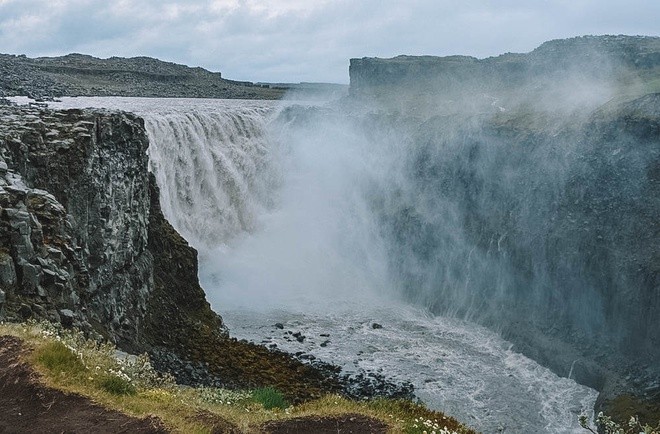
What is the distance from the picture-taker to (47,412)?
9961 millimetres

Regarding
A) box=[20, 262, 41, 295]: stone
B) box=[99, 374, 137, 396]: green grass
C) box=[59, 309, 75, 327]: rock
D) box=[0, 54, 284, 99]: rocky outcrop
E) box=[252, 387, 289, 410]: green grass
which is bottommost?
box=[252, 387, 289, 410]: green grass

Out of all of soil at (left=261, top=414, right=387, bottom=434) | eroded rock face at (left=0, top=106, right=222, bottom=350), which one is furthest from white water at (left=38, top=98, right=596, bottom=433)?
soil at (left=261, top=414, right=387, bottom=434)

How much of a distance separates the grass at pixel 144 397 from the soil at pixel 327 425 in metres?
0.18

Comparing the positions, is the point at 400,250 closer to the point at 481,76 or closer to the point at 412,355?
the point at 412,355

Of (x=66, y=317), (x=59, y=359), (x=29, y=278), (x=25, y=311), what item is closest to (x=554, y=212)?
(x=66, y=317)

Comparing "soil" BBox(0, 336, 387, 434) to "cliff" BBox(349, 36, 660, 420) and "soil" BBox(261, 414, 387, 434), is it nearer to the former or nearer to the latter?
"soil" BBox(261, 414, 387, 434)

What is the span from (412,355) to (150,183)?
15976 millimetres

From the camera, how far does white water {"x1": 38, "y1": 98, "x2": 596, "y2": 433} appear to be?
31281mm

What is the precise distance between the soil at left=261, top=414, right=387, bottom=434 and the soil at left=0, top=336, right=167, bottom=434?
81.1 inches

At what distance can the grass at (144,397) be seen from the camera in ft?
34.6

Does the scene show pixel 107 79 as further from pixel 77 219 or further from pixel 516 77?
pixel 77 219

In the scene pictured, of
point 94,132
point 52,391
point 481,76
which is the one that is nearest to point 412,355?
point 94,132

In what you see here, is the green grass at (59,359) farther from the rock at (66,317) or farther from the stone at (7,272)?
the rock at (66,317)

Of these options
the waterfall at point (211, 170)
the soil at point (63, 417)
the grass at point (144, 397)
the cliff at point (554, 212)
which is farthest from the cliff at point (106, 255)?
the cliff at point (554, 212)
